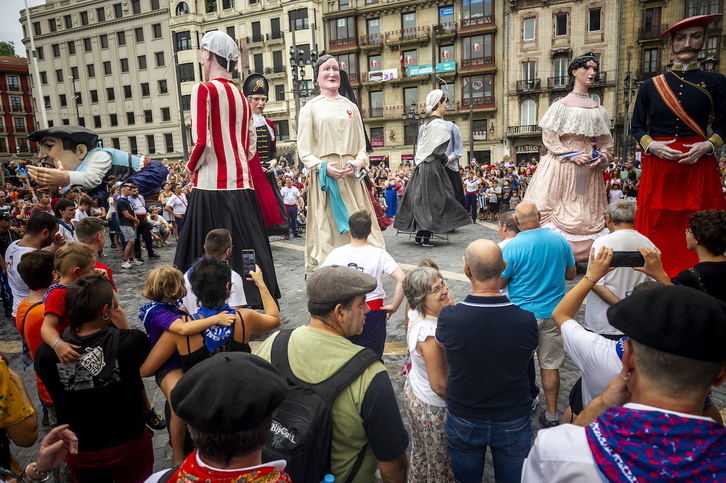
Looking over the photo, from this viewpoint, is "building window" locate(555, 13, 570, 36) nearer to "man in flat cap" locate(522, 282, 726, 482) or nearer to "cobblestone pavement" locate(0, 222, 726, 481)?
"cobblestone pavement" locate(0, 222, 726, 481)

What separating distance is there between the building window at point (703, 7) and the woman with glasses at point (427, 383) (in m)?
38.6

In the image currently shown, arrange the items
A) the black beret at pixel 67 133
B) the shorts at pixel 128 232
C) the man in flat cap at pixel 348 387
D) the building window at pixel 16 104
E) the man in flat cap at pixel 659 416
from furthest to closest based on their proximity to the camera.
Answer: the building window at pixel 16 104 < the shorts at pixel 128 232 < the black beret at pixel 67 133 < the man in flat cap at pixel 348 387 < the man in flat cap at pixel 659 416

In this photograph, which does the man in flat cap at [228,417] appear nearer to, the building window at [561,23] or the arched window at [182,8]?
the building window at [561,23]

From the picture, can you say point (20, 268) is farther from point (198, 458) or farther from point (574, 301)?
point (574, 301)

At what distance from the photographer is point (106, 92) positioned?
47875mm

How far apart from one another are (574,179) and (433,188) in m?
3.33

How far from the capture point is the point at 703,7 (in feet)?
103

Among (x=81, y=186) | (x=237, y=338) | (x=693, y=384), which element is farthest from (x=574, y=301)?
(x=81, y=186)

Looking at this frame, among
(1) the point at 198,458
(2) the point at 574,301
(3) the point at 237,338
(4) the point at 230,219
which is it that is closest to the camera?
(1) the point at 198,458

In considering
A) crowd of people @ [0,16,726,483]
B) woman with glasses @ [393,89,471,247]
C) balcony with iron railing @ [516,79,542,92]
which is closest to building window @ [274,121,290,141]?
balcony with iron railing @ [516,79,542,92]

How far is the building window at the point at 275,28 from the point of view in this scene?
1619 inches

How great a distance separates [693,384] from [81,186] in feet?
14.2

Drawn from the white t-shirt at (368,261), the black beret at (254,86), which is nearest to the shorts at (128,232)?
the black beret at (254,86)

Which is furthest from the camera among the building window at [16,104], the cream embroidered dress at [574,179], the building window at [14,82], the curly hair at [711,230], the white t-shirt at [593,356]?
the building window at [16,104]
